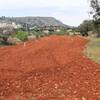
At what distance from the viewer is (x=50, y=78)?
16.4 meters

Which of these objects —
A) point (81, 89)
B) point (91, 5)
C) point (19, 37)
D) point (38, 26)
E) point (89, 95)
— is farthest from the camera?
point (38, 26)

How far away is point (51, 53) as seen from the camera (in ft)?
82.1

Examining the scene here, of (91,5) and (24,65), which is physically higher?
(91,5)

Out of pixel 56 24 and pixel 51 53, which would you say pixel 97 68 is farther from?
pixel 56 24

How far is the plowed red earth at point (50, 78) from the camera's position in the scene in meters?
13.8

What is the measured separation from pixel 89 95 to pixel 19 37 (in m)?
39.1

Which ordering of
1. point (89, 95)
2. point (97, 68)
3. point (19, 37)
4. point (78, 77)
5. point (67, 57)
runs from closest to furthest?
point (89, 95), point (78, 77), point (97, 68), point (67, 57), point (19, 37)

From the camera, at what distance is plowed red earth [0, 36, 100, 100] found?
1381 centimetres

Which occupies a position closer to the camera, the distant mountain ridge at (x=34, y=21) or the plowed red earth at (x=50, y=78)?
the plowed red earth at (x=50, y=78)

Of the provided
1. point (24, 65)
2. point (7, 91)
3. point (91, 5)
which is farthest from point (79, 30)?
point (7, 91)

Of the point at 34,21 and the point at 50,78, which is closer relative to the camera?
the point at 50,78

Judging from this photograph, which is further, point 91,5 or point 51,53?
point 91,5

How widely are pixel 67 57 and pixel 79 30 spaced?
153ft

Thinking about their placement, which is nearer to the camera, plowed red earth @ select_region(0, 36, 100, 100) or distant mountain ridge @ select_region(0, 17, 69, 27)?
plowed red earth @ select_region(0, 36, 100, 100)
